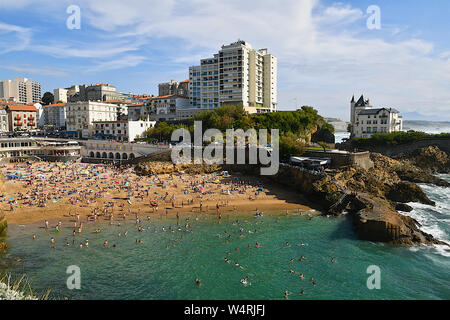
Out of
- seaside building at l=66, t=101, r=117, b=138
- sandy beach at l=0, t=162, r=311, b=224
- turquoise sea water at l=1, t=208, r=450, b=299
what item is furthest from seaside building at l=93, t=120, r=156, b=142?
turquoise sea water at l=1, t=208, r=450, b=299

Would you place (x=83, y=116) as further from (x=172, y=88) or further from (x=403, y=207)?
(x=403, y=207)

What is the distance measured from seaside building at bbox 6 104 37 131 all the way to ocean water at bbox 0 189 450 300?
267 ft

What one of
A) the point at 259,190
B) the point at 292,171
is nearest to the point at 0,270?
the point at 259,190

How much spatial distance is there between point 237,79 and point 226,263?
70.2m

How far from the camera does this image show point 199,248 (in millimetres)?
28094

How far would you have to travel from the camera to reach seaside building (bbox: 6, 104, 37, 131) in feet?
318

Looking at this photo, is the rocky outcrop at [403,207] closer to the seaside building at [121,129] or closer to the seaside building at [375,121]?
the seaside building at [375,121]

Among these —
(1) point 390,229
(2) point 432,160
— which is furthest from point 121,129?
(2) point 432,160

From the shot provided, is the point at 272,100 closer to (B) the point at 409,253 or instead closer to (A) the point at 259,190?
(A) the point at 259,190

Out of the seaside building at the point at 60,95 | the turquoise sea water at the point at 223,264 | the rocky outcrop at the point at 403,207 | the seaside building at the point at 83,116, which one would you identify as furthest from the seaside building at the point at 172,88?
the rocky outcrop at the point at 403,207

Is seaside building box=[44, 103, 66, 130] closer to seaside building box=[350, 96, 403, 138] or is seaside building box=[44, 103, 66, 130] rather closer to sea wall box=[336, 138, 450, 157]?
seaside building box=[350, 96, 403, 138]

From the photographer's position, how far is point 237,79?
87125 millimetres

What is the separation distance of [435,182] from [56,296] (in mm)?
58416
